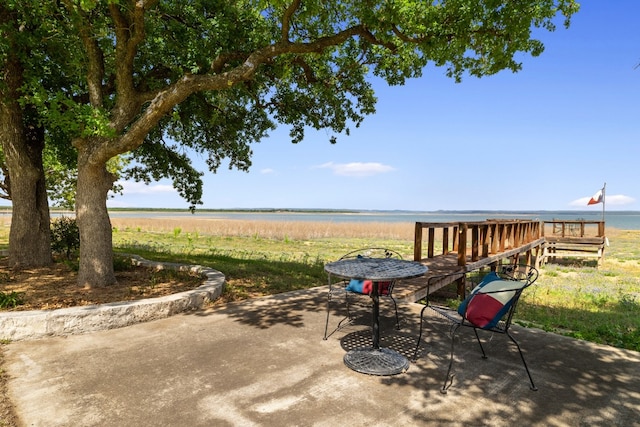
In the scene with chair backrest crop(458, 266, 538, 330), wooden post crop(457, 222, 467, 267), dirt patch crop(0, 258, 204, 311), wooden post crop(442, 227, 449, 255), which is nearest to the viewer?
chair backrest crop(458, 266, 538, 330)

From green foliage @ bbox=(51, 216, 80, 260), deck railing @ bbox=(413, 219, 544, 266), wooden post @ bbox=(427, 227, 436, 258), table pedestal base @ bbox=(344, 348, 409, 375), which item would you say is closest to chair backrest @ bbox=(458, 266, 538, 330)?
table pedestal base @ bbox=(344, 348, 409, 375)

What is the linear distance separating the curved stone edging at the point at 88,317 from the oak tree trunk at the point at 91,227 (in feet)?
6.27

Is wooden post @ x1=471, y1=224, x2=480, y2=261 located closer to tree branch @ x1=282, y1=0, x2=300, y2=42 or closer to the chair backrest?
the chair backrest

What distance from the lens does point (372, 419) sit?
2717 mm

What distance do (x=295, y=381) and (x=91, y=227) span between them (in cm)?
507

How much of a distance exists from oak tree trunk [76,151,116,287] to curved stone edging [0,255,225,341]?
6.27 ft

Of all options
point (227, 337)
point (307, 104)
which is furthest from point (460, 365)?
point (307, 104)

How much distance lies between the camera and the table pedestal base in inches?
138

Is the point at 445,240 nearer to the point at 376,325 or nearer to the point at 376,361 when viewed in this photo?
the point at 376,325

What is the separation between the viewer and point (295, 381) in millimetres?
3285

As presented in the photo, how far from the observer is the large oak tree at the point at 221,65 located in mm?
5992

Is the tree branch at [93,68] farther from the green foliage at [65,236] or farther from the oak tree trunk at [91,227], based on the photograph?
the green foliage at [65,236]

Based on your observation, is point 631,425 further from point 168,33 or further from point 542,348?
point 168,33

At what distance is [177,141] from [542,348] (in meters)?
10.4
